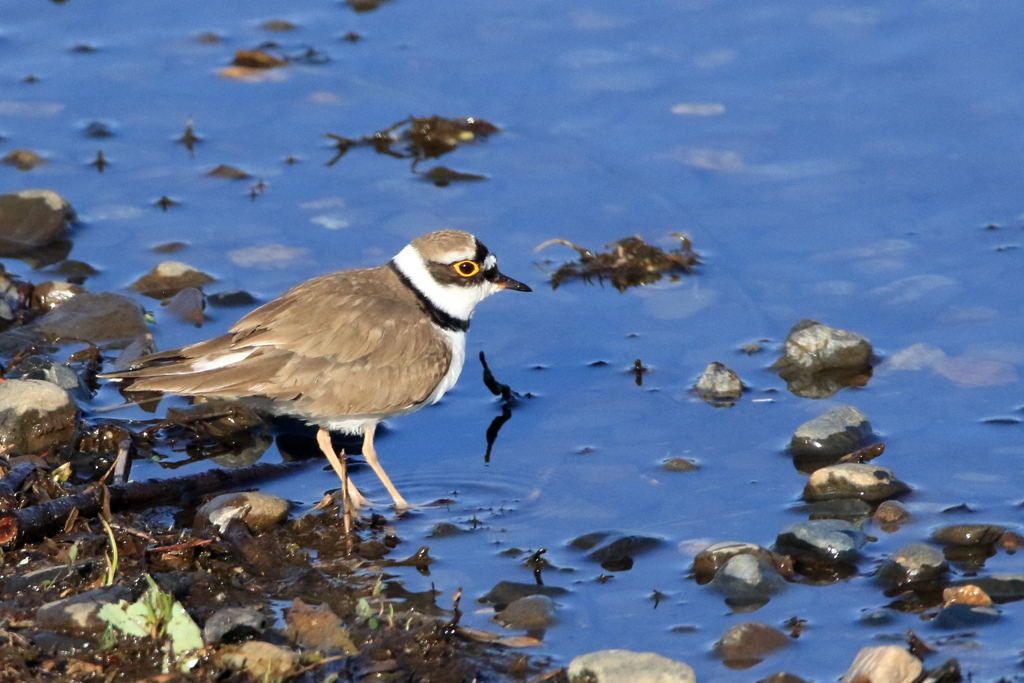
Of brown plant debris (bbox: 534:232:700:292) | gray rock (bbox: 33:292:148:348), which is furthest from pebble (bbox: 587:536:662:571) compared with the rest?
gray rock (bbox: 33:292:148:348)

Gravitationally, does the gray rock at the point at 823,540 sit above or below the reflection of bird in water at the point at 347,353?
below

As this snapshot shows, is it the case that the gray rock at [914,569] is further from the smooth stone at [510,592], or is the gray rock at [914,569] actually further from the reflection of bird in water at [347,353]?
the reflection of bird in water at [347,353]

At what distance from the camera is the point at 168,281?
7.67 m

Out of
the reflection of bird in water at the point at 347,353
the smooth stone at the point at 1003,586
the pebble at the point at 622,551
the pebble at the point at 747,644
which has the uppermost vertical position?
the reflection of bird in water at the point at 347,353

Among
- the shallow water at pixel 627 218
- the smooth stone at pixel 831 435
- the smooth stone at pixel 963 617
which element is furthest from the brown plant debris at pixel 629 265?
the smooth stone at pixel 963 617

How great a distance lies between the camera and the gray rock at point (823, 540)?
17.0 ft

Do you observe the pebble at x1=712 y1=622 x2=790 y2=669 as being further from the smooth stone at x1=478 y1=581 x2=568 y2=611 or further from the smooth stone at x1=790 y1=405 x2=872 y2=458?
the smooth stone at x1=790 y1=405 x2=872 y2=458

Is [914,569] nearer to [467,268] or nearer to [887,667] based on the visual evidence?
[887,667]

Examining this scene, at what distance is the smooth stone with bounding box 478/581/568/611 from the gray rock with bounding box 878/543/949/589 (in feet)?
4.15

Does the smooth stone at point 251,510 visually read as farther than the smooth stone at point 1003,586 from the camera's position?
Yes

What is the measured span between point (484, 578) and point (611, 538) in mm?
605

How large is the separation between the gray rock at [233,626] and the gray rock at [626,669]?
107 cm

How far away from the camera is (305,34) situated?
10.6 metres

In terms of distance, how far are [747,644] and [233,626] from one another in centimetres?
180
